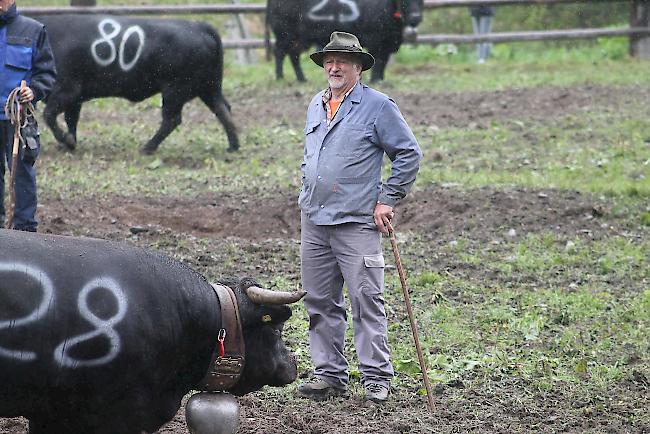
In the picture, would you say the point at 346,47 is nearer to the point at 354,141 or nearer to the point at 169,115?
the point at 354,141

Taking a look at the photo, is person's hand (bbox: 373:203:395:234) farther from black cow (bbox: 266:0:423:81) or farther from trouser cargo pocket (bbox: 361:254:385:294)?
black cow (bbox: 266:0:423:81)

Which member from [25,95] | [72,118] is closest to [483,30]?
[72,118]

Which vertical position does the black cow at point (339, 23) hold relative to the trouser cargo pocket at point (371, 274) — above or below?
below

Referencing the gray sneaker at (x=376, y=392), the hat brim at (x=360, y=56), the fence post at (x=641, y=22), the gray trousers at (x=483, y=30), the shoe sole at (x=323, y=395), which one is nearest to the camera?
the hat brim at (x=360, y=56)

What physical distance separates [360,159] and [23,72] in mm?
3485

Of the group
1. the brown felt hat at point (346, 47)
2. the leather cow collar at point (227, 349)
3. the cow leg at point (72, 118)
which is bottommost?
the cow leg at point (72, 118)

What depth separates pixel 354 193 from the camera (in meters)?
6.19

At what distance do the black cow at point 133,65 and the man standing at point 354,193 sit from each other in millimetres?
6971

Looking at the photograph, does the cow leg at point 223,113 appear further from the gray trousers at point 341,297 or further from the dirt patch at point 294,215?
the gray trousers at point 341,297

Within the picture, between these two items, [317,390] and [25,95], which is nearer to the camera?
[317,390]

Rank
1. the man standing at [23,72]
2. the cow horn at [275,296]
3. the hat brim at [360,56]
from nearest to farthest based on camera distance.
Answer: the cow horn at [275,296]
the hat brim at [360,56]
the man standing at [23,72]

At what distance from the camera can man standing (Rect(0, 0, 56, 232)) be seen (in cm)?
849

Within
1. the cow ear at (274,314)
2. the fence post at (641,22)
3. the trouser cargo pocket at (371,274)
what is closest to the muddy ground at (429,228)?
the trouser cargo pocket at (371,274)

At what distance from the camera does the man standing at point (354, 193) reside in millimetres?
6160
